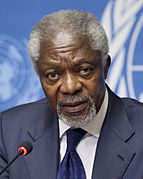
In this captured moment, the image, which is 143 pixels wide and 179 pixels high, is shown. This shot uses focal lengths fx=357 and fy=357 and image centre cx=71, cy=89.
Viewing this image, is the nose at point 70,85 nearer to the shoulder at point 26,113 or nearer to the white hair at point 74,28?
the white hair at point 74,28

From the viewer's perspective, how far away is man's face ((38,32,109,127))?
119cm

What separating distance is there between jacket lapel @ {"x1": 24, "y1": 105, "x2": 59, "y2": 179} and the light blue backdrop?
32.9 inches

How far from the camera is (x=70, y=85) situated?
1.18 m

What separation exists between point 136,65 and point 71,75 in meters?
1.04

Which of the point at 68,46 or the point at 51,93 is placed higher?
the point at 68,46

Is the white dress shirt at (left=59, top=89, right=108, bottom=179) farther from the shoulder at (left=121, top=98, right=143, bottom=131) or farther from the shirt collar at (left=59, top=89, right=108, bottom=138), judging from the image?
the shoulder at (left=121, top=98, right=143, bottom=131)

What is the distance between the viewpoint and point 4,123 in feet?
4.98

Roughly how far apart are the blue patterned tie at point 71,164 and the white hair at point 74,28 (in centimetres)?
33

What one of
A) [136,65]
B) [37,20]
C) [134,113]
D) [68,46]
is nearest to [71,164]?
[134,113]

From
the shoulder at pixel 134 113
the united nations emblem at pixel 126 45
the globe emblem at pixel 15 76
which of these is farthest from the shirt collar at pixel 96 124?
the globe emblem at pixel 15 76

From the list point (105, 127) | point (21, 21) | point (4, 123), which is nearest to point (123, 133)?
point (105, 127)

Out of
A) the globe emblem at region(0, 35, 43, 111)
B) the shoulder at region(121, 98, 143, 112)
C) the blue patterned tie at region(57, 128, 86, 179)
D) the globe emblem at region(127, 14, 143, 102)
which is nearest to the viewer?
the blue patterned tie at region(57, 128, 86, 179)

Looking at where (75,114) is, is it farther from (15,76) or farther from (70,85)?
(15,76)

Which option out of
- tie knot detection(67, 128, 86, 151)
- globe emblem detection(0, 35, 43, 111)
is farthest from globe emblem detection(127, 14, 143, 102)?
tie knot detection(67, 128, 86, 151)
